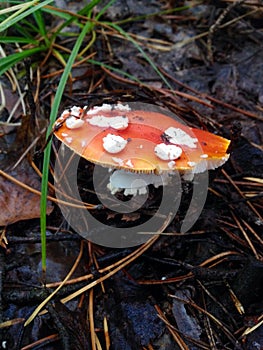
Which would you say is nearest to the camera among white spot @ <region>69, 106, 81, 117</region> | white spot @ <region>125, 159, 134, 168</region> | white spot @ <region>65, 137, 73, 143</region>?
white spot @ <region>125, 159, 134, 168</region>

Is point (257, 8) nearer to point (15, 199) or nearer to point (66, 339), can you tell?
point (15, 199)

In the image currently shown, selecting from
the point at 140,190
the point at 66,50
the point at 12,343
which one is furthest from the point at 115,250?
the point at 66,50

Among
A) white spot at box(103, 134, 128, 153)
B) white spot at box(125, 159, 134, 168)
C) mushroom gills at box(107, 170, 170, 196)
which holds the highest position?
white spot at box(103, 134, 128, 153)

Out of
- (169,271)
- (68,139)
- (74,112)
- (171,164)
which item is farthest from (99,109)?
(169,271)

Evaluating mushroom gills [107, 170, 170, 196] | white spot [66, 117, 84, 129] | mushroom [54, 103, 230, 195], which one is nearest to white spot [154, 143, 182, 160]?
mushroom [54, 103, 230, 195]

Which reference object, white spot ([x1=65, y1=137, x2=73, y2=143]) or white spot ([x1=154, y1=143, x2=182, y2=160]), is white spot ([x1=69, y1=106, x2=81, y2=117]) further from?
white spot ([x1=154, y1=143, x2=182, y2=160])

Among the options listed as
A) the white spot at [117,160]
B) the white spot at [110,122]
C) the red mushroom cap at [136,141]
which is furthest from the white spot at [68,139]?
the white spot at [117,160]

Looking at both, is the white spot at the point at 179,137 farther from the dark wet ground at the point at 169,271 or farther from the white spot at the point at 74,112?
the white spot at the point at 74,112
